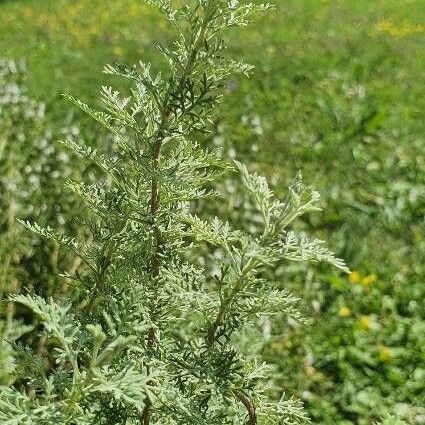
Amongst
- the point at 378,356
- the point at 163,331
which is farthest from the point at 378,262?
the point at 163,331

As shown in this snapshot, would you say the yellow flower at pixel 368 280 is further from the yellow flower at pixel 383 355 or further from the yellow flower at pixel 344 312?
the yellow flower at pixel 383 355

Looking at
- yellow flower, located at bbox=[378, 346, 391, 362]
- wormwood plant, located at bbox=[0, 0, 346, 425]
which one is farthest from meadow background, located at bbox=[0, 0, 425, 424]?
wormwood plant, located at bbox=[0, 0, 346, 425]

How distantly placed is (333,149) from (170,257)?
4.96m

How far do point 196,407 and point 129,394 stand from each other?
0.33 metres

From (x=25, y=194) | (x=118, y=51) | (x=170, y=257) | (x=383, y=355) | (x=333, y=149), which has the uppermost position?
(x=170, y=257)

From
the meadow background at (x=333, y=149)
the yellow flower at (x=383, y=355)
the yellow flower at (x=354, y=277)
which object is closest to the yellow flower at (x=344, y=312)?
the meadow background at (x=333, y=149)

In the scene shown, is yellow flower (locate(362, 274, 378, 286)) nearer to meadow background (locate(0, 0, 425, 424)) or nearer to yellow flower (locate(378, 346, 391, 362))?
meadow background (locate(0, 0, 425, 424))

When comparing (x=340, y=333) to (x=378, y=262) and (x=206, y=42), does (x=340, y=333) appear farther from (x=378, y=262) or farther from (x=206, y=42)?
(x=206, y=42)

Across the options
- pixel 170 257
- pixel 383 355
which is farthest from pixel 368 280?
pixel 170 257

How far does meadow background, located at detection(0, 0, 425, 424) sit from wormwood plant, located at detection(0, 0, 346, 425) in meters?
0.51

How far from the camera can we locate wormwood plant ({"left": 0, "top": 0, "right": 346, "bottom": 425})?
147 cm

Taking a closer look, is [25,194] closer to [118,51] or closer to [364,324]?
[364,324]

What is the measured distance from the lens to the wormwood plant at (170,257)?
57.9 inches

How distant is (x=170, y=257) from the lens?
1701 mm
